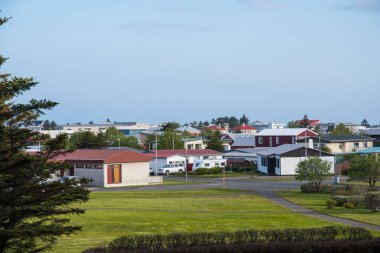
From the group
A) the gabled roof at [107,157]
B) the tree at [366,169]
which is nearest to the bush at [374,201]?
the tree at [366,169]

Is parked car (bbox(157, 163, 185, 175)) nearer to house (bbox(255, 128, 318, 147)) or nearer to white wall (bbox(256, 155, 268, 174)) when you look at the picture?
white wall (bbox(256, 155, 268, 174))

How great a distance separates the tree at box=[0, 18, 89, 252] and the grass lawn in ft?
59.2

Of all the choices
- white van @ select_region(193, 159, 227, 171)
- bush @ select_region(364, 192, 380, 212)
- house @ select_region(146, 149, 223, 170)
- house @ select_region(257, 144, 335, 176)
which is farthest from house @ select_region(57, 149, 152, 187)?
bush @ select_region(364, 192, 380, 212)

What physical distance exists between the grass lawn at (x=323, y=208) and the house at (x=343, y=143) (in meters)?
42.3

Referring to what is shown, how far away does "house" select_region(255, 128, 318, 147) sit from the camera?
105750 mm

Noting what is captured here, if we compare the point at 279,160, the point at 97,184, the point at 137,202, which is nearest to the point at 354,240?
the point at 137,202

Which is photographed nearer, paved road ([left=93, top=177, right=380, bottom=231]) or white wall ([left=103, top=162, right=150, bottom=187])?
paved road ([left=93, top=177, right=380, bottom=231])

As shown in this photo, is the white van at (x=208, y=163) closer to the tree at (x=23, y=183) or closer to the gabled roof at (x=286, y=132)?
the gabled roof at (x=286, y=132)

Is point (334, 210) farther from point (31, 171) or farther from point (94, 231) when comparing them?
point (31, 171)

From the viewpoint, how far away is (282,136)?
108500mm

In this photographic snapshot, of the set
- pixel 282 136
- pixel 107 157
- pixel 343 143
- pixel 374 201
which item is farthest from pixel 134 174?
pixel 282 136

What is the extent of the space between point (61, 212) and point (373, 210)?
79.0 feet

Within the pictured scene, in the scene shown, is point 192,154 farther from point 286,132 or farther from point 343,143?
point 343,143

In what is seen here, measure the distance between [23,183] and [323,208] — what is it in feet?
84.0
